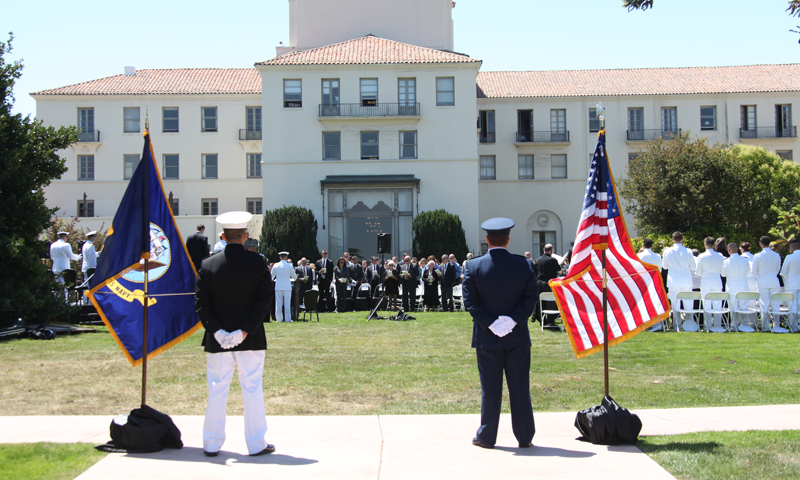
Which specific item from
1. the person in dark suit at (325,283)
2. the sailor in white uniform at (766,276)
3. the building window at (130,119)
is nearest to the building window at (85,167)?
the building window at (130,119)

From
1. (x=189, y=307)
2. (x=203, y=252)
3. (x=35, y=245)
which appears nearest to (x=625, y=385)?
(x=189, y=307)

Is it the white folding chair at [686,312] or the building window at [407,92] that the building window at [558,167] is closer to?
the building window at [407,92]

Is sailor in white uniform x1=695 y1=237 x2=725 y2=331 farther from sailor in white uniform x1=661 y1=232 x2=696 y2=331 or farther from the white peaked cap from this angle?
the white peaked cap

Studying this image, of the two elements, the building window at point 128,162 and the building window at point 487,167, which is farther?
the building window at point 487,167

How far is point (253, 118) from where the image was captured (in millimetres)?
52406

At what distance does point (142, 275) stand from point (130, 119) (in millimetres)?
48413

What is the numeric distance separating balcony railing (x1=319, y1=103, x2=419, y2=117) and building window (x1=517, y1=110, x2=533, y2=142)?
1067 cm

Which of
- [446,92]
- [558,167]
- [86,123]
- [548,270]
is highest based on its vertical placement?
[446,92]

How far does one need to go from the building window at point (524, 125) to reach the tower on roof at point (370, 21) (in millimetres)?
7982

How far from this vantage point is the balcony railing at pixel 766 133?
52.2 meters

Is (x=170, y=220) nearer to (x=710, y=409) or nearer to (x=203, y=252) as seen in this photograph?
(x=710, y=409)

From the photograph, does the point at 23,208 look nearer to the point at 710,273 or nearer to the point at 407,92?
the point at 710,273

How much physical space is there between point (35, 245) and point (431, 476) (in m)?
15.4

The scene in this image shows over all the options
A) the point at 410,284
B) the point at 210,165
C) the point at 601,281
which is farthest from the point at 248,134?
the point at 601,281
